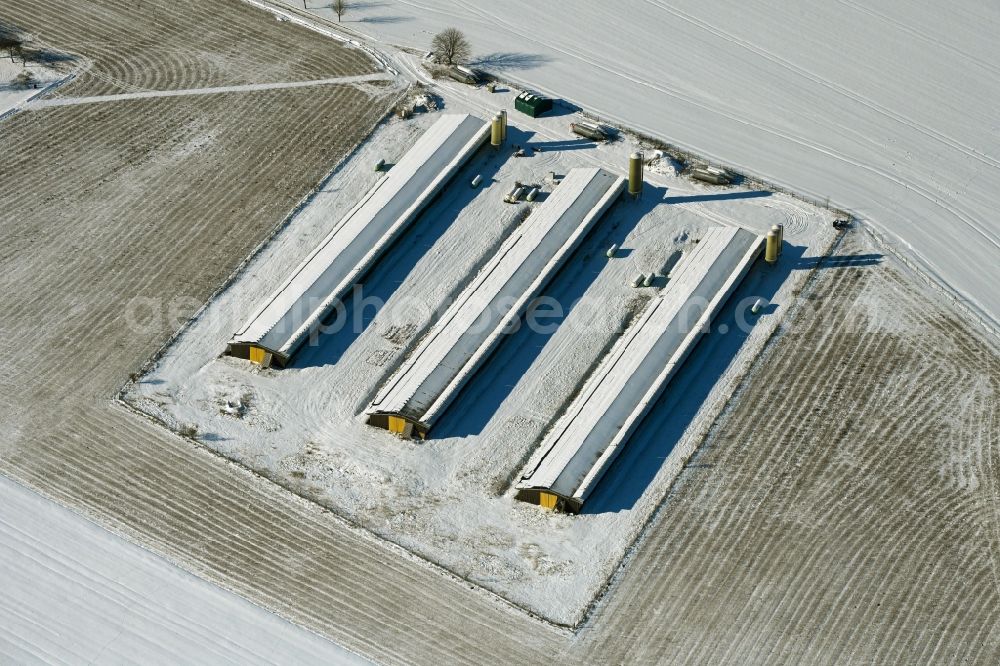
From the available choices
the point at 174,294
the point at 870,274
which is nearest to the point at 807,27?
the point at 870,274

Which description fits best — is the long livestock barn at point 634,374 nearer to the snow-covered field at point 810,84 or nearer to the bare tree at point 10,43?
the snow-covered field at point 810,84

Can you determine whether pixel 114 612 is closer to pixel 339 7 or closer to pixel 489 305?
pixel 489 305

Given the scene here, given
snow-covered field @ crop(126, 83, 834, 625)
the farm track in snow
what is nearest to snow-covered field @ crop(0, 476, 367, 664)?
the farm track in snow

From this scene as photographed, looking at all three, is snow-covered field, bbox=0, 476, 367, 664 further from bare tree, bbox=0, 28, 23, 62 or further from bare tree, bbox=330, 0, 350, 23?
bare tree, bbox=330, 0, 350, 23

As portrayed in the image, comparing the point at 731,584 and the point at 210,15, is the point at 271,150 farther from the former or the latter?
the point at 731,584

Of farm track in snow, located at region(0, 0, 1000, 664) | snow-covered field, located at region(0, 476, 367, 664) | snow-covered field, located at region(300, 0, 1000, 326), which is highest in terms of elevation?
snow-covered field, located at region(300, 0, 1000, 326)

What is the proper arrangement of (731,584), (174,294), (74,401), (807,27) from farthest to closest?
1. (807,27)
2. (174,294)
3. (74,401)
4. (731,584)

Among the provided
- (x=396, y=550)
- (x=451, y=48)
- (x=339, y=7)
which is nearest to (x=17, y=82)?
(x=339, y=7)
